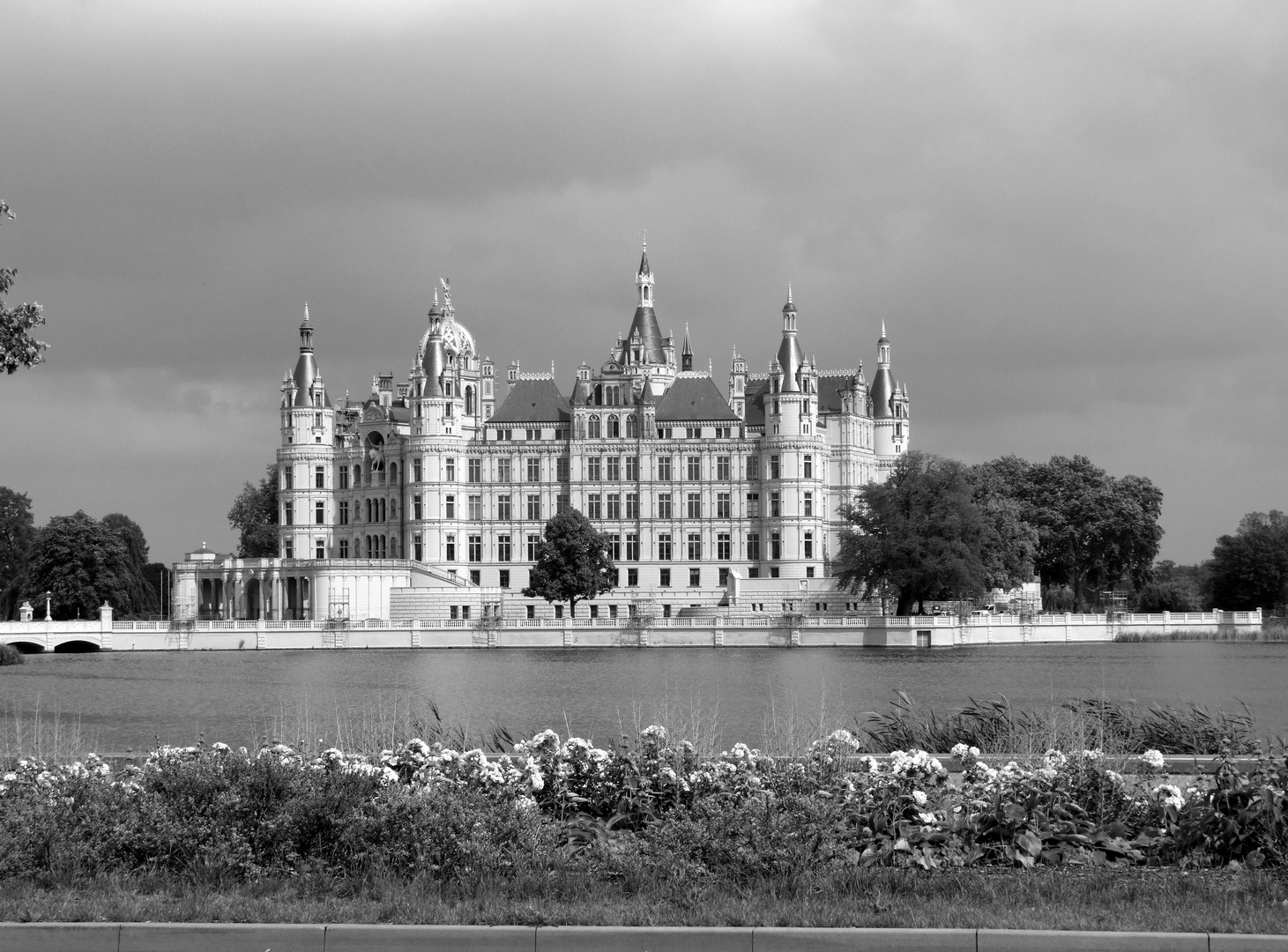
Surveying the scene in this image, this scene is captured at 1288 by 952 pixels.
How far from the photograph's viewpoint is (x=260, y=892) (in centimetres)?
1080

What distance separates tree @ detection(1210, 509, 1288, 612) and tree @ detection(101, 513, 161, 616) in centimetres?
5643

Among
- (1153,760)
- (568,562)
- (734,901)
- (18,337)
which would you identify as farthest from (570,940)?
(568,562)

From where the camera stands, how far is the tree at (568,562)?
78688mm

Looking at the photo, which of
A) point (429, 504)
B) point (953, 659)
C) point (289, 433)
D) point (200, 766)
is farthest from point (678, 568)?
point (200, 766)

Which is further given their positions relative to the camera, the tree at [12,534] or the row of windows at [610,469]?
the tree at [12,534]

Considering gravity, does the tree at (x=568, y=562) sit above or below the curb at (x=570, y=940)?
above

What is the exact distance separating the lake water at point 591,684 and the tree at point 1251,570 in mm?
13066

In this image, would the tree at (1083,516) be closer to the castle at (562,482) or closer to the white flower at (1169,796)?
the castle at (562,482)

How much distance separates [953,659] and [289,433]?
1789 inches

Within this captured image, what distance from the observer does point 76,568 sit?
272 ft

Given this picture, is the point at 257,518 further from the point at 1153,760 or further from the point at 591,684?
the point at 1153,760

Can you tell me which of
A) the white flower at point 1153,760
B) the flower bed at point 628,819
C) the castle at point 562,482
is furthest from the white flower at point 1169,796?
the castle at point 562,482

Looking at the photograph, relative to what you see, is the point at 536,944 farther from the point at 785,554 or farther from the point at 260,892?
the point at 785,554

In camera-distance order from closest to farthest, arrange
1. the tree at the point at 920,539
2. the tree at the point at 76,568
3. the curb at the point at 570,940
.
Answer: the curb at the point at 570,940, the tree at the point at 920,539, the tree at the point at 76,568
